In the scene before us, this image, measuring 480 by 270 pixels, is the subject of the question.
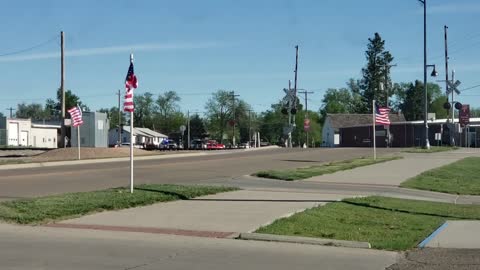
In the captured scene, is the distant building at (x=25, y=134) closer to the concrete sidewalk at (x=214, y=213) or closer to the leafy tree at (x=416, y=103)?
the concrete sidewalk at (x=214, y=213)

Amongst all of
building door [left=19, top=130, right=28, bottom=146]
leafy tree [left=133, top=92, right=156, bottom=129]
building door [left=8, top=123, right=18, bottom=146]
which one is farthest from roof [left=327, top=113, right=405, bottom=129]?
leafy tree [left=133, top=92, right=156, bottom=129]

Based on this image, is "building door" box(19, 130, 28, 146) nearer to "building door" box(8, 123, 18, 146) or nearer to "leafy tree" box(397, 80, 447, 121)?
"building door" box(8, 123, 18, 146)

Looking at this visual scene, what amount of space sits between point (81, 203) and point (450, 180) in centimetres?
1581

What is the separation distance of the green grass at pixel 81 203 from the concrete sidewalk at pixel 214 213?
383 mm

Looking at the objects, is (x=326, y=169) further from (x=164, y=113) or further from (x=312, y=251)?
(x=164, y=113)

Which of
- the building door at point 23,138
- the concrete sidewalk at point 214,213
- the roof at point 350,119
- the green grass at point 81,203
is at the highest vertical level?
the roof at point 350,119

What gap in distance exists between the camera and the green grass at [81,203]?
12586mm

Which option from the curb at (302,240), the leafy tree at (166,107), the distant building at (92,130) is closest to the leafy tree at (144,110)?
the leafy tree at (166,107)

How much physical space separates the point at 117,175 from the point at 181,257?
55.8 feet

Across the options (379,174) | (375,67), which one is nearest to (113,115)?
(375,67)

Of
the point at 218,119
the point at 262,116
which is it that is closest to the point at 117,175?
the point at 218,119

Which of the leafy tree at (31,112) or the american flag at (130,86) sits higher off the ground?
the leafy tree at (31,112)

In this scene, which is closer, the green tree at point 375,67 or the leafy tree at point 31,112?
the green tree at point 375,67

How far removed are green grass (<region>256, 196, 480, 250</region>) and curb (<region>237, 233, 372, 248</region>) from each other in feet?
0.99
